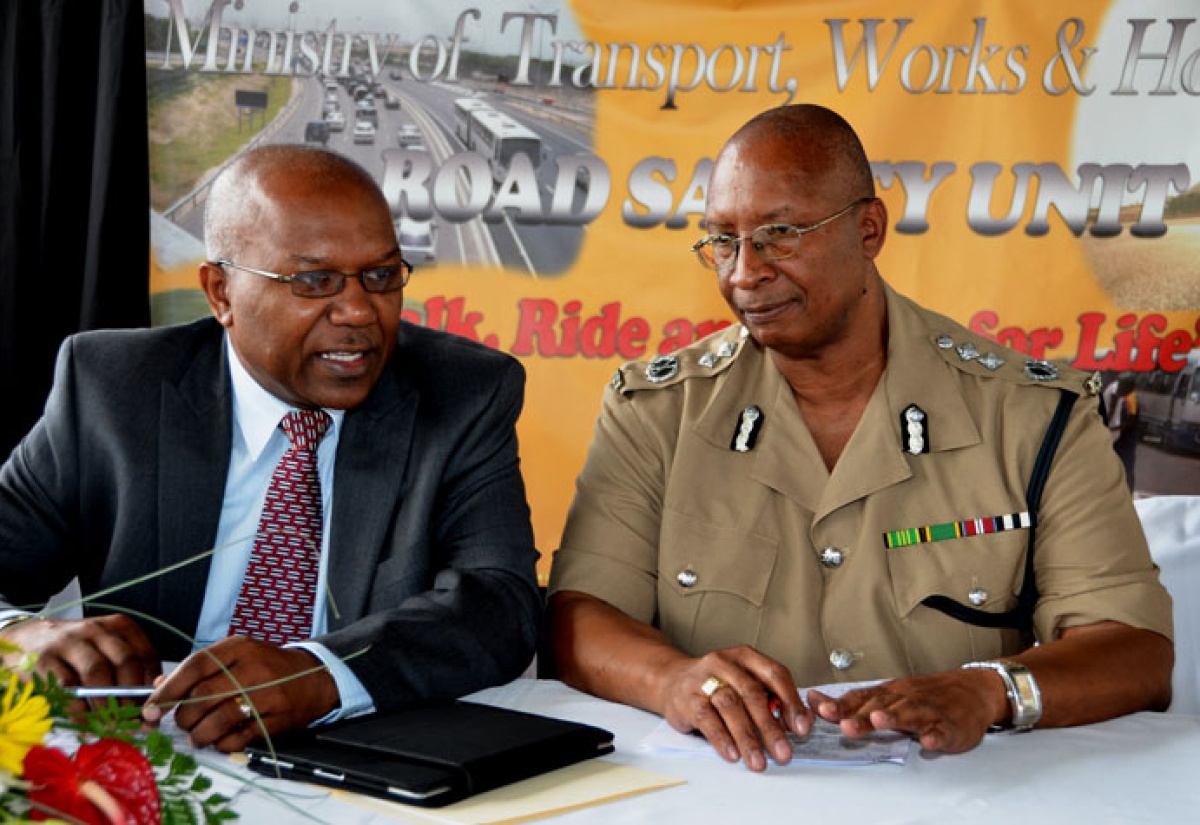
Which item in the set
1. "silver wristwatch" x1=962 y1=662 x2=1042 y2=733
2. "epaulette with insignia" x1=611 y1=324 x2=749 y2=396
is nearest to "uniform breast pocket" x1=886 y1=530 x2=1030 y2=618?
"silver wristwatch" x1=962 y1=662 x2=1042 y2=733

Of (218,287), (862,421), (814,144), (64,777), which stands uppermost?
(814,144)

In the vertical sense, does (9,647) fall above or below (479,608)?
above

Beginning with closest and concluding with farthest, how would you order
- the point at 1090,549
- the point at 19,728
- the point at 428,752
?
the point at 19,728 < the point at 428,752 < the point at 1090,549

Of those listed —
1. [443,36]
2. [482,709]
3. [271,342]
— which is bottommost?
[482,709]

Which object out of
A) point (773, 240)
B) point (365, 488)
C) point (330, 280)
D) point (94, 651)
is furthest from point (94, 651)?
point (773, 240)

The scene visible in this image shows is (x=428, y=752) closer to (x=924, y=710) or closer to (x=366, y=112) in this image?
(x=924, y=710)

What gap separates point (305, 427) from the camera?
2670 millimetres

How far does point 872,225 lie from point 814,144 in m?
0.21

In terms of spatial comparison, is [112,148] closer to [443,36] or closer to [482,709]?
[443,36]

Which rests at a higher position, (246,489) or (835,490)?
(835,490)

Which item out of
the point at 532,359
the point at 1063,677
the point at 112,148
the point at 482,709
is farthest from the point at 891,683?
the point at 112,148

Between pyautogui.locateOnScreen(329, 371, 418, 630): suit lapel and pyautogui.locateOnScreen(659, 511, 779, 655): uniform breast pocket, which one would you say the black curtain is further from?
pyautogui.locateOnScreen(659, 511, 779, 655): uniform breast pocket

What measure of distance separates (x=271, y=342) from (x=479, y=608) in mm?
611

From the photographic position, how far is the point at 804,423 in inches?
109
